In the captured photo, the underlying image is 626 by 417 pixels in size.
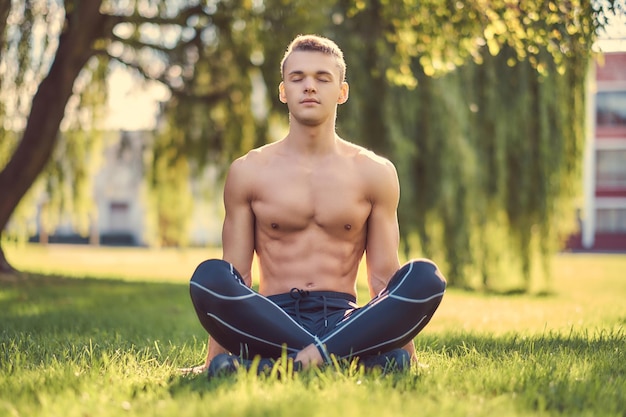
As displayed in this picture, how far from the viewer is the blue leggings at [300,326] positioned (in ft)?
10.7

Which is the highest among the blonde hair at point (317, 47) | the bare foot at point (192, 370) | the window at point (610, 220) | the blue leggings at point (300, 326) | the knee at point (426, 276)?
the blonde hair at point (317, 47)

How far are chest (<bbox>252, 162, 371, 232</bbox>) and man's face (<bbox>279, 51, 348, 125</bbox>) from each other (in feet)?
0.91

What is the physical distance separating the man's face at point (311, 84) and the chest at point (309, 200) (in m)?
0.28

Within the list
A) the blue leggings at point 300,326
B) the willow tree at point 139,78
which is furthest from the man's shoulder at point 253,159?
the willow tree at point 139,78

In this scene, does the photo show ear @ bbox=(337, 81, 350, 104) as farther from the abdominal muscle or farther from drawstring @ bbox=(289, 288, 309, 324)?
drawstring @ bbox=(289, 288, 309, 324)

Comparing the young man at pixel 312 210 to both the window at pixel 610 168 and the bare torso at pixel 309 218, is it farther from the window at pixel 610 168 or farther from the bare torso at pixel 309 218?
the window at pixel 610 168

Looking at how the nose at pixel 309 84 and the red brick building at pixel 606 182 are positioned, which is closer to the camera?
the nose at pixel 309 84

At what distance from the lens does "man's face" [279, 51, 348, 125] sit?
3.71 m

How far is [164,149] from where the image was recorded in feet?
42.6

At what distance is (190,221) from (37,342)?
9060 millimetres

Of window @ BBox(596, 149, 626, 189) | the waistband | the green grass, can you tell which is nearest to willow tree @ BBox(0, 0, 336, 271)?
the green grass

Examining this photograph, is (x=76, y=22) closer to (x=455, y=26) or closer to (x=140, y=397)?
(x=455, y=26)

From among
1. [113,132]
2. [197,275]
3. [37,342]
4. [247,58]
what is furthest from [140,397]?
[113,132]

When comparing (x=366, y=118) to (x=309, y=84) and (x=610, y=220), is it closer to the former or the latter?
(x=309, y=84)
